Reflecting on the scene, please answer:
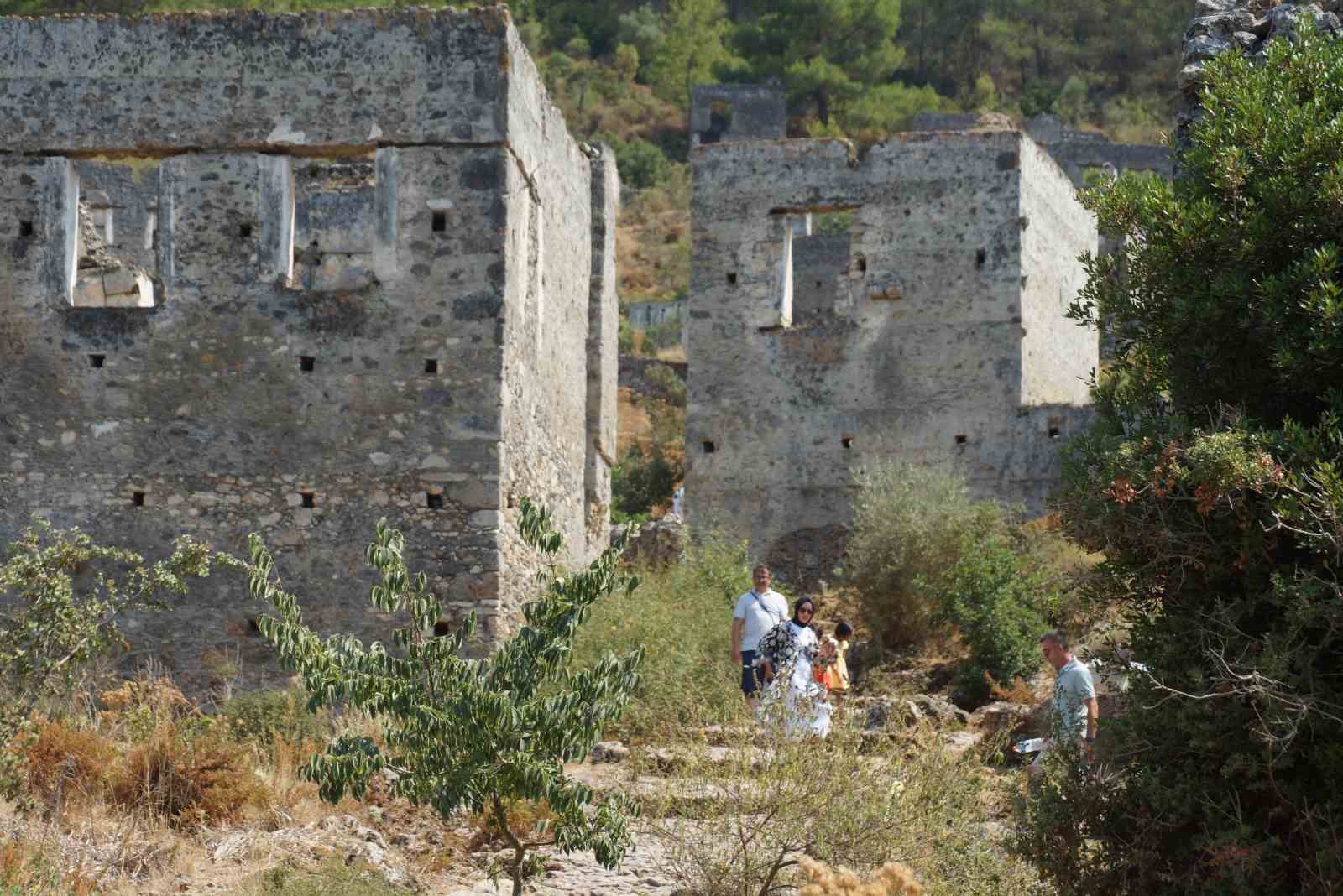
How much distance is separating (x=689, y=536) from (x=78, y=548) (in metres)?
8.23

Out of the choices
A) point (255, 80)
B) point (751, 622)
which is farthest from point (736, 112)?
point (751, 622)

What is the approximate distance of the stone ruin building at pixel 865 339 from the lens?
19.4 meters

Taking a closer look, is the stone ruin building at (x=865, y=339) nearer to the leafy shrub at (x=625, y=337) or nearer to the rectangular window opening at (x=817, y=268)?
the rectangular window opening at (x=817, y=268)

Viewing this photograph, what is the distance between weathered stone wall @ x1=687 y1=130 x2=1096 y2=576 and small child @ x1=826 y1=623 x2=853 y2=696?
6069 millimetres

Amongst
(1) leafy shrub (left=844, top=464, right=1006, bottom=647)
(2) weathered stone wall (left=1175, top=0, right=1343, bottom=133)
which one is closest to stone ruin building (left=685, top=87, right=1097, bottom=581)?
(1) leafy shrub (left=844, top=464, right=1006, bottom=647)

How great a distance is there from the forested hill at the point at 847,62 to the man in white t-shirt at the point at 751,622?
3636 cm

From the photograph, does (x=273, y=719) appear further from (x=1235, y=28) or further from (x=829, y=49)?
(x=829, y=49)

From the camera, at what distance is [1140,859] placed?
299 inches

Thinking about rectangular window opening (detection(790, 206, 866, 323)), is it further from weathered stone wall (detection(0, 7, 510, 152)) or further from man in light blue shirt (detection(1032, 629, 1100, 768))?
man in light blue shirt (detection(1032, 629, 1100, 768))

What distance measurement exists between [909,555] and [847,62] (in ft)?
119

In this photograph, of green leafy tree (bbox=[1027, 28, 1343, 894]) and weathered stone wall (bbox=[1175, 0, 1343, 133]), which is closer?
green leafy tree (bbox=[1027, 28, 1343, 894])

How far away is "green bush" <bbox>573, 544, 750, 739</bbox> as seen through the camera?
39.8ft

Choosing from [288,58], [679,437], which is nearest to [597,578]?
[288,58]

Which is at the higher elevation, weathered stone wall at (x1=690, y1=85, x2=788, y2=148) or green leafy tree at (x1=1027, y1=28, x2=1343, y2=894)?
weathered stone wall at (x1=690, y1=85, x2=788, y2=148)
